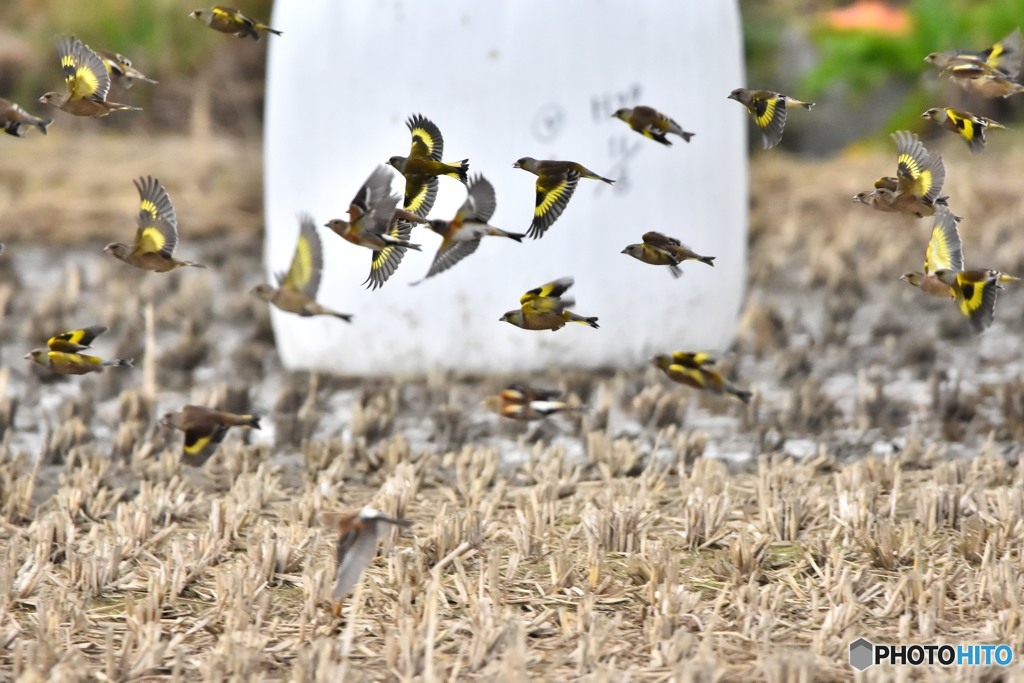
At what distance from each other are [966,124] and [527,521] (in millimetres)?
1262

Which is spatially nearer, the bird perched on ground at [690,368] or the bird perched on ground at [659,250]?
the bird perched on ground at [659,250]

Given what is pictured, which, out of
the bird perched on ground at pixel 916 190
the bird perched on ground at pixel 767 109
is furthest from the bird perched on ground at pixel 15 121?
the bird perched on ground at pixel 916 190

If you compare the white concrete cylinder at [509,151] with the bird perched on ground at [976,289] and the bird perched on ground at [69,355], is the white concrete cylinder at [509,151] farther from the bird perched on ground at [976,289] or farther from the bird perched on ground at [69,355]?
the bird perched on ground at [976,289]

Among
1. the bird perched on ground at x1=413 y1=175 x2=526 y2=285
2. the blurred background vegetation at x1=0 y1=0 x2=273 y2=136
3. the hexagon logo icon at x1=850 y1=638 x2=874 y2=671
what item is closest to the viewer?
the hexagon logo icon at x1=850 y1=638 x2=874 y2=671

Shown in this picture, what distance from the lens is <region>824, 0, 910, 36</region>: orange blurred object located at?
10.3m

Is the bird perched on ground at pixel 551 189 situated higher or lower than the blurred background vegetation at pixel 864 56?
lower

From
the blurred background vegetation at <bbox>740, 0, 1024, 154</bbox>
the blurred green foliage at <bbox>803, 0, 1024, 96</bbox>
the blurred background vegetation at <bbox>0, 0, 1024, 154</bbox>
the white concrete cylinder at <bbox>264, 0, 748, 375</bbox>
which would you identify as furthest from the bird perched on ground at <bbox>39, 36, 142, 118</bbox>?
the blurred background vegetation at <bbox>0, 0, 1024, 154</bbox>

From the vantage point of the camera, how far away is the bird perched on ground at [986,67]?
303 cm

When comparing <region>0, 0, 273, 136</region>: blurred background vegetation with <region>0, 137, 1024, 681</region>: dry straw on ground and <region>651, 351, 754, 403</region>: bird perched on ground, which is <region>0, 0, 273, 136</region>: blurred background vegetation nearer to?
<region>0, 137, 1024, 681</region>: dry straw on ground

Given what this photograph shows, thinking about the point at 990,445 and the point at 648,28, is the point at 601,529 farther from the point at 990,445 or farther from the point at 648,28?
the point at 648,28

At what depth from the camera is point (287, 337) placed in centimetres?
521

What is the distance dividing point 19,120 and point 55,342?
1.72 ft

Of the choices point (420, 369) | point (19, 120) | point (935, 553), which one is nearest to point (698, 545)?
point (935, 553)

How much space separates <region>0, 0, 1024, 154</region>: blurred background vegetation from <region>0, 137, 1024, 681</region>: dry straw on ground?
5.15 m
